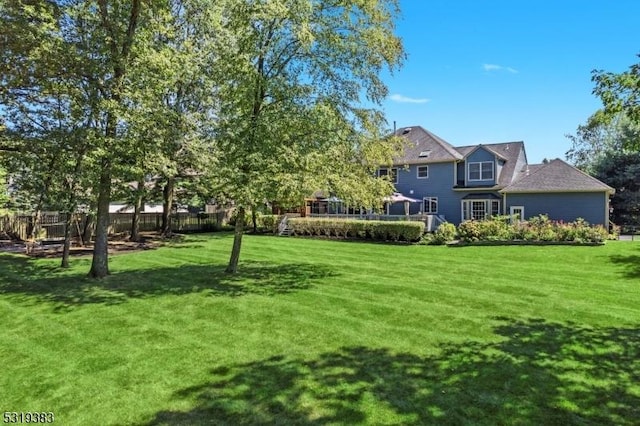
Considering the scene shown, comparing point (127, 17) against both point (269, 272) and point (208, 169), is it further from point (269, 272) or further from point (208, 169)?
point (269, 272)

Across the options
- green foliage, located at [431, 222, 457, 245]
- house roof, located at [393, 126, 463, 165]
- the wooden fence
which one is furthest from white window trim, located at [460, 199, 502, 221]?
the wooden fence

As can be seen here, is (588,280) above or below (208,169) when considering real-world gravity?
below

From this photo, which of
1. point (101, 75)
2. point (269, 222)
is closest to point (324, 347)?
point (101, 75)

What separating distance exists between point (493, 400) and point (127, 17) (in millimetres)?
11776

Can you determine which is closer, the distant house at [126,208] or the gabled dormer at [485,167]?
the distant house at [126,208]

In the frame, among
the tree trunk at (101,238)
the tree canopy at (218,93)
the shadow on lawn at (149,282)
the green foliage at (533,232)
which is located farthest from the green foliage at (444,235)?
the tree trunk at (101,238)

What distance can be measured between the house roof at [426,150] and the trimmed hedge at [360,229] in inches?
378

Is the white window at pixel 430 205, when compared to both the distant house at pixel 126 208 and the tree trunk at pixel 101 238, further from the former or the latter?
the tree trunk at pixel 101 238

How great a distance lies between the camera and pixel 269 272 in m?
12.3

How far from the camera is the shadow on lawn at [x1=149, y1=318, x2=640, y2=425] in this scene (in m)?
4.06

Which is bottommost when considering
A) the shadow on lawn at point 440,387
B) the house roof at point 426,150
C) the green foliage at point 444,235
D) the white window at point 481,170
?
→ the shadow on lawn at point 440,387

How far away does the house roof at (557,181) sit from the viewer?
23848mm

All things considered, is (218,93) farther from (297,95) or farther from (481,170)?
(481,170)

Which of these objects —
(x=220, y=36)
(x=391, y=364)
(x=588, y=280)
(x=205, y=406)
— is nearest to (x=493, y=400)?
(x=391, y=364)
